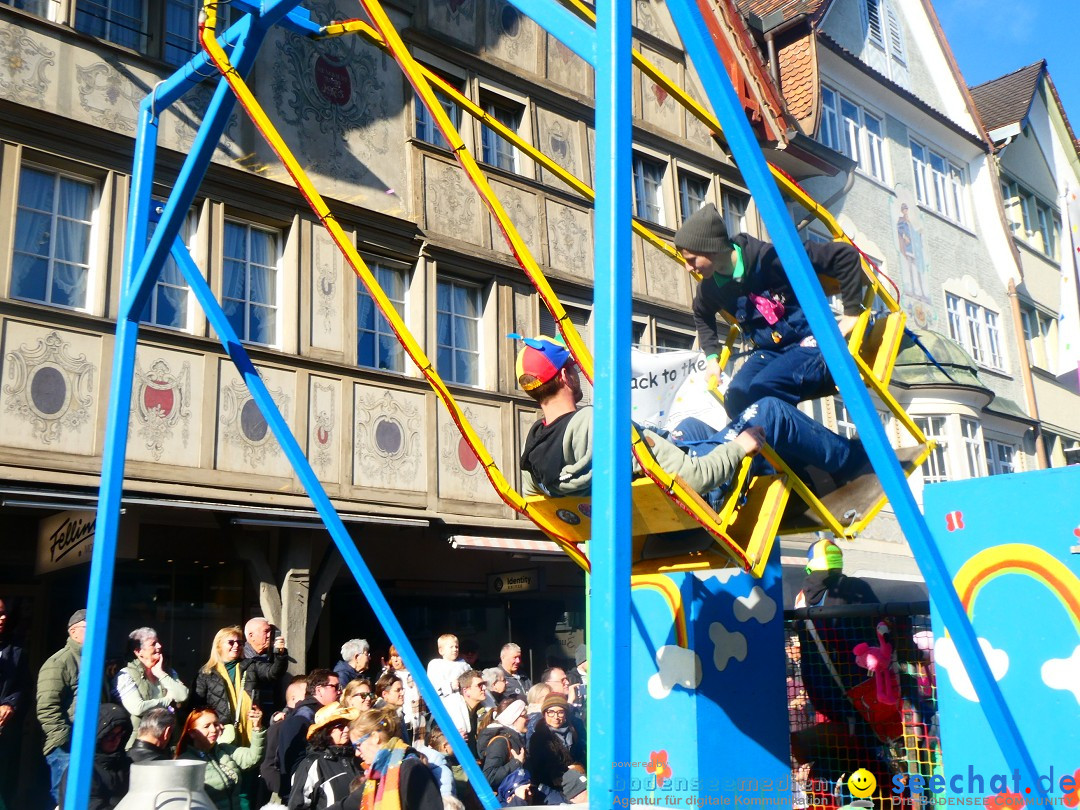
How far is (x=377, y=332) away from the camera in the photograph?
12695mm

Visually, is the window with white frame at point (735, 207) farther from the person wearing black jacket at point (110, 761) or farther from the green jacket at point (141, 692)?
the person wearing black jacket at point (110, 761)

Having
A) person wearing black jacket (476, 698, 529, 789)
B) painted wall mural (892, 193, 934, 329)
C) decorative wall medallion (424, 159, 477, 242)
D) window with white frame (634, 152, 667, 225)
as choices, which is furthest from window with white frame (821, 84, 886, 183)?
person wearing black jacket (476, 698, 529, 789)

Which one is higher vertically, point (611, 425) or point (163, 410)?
point (163, 410)

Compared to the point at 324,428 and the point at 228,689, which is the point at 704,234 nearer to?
the point at 228,689

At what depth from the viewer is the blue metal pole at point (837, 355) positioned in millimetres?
2898

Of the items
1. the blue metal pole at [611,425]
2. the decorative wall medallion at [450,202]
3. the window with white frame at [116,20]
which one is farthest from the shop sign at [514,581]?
the blue metal pole at [611,425]

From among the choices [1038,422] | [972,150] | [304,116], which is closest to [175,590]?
[304,116]

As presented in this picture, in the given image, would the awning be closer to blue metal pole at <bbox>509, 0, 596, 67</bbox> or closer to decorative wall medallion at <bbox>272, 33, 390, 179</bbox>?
decorative wall medallion at <bbox>272, 33, 390, 179</bbox>

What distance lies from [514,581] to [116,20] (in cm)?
752

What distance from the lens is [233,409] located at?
10961mm

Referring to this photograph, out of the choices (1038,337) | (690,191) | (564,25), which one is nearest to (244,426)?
(564,25)

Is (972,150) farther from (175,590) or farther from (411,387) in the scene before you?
(175,590)

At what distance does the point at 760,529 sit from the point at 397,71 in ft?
35.4

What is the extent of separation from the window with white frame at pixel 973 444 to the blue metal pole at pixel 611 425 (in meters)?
19.4
